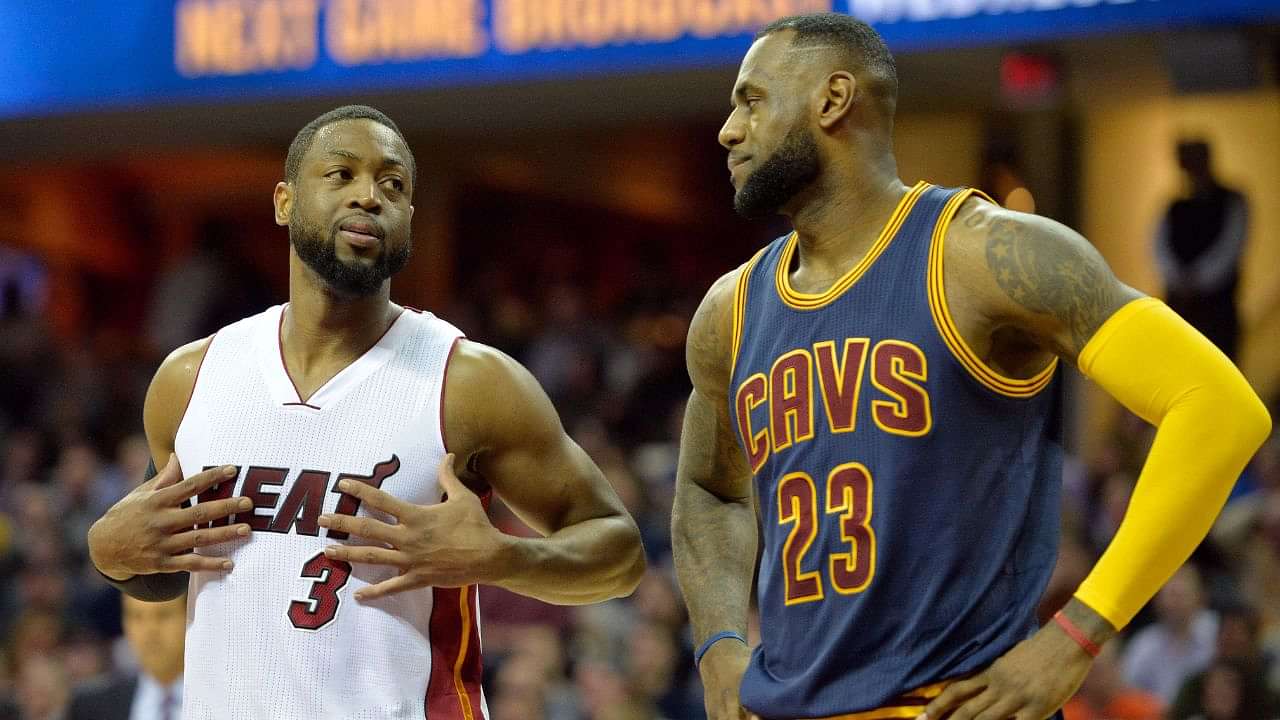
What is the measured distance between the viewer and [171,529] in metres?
3.69

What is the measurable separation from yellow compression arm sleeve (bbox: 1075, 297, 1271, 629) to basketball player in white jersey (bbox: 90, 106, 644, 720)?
1.32 m

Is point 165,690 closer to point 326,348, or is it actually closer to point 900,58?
point 326,348

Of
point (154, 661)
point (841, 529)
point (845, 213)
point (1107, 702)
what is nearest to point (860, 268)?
point (845, 213)

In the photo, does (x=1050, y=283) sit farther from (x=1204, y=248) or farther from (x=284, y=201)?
(x=1204, y=248)

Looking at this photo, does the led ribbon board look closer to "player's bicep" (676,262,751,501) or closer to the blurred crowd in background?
the blurred crowd in background

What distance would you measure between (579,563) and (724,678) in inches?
21.0

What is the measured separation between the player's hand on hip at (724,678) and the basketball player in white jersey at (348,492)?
466 millimetres

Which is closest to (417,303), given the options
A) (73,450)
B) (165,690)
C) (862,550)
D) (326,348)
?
(73,450)

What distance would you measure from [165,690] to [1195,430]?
484 cm

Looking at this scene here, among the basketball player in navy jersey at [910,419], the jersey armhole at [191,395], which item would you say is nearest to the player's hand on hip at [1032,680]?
the basketball player in navy jersey at [910,419]

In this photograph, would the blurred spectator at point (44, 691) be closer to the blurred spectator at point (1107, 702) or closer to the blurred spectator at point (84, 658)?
the blurred spectator at point (84, 658)

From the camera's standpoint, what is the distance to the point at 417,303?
14.6m

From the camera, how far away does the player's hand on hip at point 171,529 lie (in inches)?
145

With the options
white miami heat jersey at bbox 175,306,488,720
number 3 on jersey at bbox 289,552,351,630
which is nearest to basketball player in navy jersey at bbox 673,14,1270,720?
white miami heat jersey at bbox 175,306,488,720
